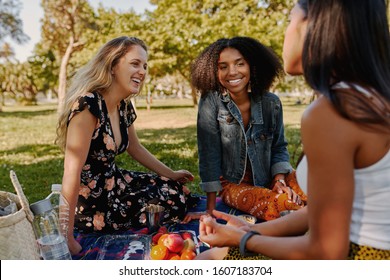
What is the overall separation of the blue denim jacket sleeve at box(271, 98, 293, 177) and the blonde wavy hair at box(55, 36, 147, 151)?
5.50 ft

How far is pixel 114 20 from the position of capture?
2364 cm

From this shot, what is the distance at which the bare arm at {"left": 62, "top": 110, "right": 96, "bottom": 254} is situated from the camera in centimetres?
299

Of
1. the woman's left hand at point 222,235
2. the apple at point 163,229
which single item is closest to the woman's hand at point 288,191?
the apple at point 163,229

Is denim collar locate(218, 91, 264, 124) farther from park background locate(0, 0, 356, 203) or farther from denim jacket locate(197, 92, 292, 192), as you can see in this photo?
park background locate(0, 0, 356, 203)

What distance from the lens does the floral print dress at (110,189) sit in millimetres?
3293

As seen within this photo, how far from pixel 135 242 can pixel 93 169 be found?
2.36ft

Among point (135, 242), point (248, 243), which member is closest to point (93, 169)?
point (135, 242)

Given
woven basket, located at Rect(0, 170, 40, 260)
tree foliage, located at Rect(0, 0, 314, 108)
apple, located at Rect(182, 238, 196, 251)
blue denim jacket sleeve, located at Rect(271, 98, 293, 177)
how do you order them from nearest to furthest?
woven basket, located at Rect(0, 170, 40, 260) < apple, located at Rect(182, 238, 196, 251) < blue denim jacket sleeve, located at Rect(271, 98, 293, 177) < tree foliage, located at Rect(0, 0, 314, 108)

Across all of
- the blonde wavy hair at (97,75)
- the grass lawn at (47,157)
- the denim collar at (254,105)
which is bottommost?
the grass lawn at (47,157)

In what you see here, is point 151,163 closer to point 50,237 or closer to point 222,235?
point 50,237

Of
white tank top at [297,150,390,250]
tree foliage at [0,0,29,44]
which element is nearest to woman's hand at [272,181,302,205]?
white tank top at [297,150,390,250]

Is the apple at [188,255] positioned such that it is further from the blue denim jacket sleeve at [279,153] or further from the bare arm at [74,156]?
the blue denim jacket sleeve at [279,153]

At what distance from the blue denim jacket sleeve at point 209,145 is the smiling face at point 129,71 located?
745mm

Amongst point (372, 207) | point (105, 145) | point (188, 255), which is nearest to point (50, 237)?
point (105, 145)
